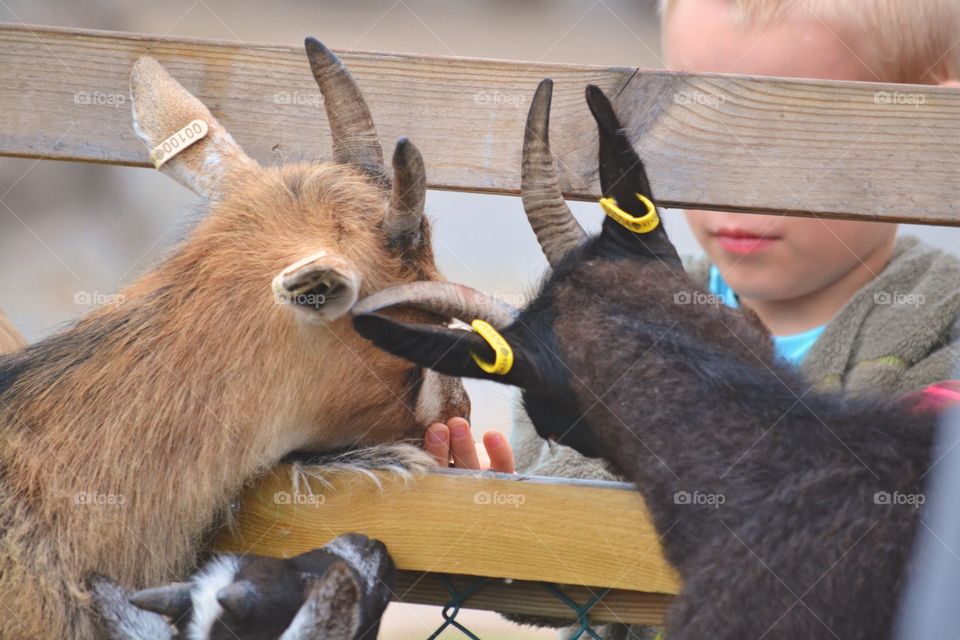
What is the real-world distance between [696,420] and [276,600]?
41.2 inches

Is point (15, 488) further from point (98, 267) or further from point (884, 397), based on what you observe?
point (98, 267)

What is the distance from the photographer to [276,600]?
94.0 inches

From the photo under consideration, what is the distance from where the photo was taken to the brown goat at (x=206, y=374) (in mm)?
2588

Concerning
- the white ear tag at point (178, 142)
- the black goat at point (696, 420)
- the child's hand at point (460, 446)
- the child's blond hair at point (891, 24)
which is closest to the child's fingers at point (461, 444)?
the child's hand at point (460, 446)

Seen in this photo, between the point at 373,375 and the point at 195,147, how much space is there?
861mm

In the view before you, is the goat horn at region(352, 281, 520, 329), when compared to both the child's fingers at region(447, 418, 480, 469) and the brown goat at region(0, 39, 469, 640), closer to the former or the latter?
the brown goat at region(0, 39, 469, 640)

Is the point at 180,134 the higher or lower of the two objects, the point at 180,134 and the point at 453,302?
the higher

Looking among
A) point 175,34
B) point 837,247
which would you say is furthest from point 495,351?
point 175,34

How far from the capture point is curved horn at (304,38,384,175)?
2805 millimetres

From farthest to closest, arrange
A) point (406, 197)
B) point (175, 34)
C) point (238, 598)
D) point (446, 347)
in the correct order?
point (175, 34) → point (406, 197) → point (446, 347) → point (238, 598)

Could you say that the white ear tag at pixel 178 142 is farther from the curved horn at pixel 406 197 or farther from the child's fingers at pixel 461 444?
the child's fingers at pixel 461 444

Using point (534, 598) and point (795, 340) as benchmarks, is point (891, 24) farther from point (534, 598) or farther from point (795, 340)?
point (534, 598)

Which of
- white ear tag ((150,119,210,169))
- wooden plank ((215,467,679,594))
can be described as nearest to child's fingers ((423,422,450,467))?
wooden plank ((215,467,679,594))

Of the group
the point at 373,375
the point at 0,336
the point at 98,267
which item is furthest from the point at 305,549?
the point at 98,267
